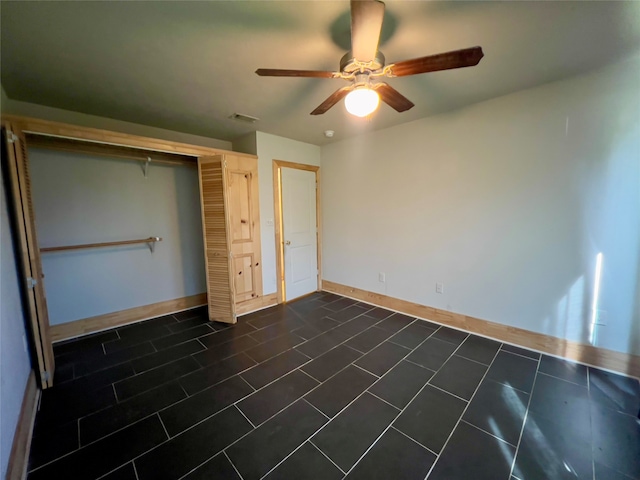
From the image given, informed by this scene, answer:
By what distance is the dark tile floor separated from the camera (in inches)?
55.5

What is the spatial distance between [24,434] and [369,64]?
3080 mm

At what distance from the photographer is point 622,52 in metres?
1.83

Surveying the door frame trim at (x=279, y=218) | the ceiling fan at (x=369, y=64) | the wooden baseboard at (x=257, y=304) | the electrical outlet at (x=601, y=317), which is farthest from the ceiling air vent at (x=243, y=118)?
the electrical outlet at (x=601, y=317)

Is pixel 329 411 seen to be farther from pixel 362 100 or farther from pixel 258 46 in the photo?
pixel 258 46

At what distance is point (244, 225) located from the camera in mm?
3375

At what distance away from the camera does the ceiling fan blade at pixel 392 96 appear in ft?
5.73

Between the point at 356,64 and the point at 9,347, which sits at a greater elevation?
the point at 356,64

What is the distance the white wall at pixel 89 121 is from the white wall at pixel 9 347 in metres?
1.20

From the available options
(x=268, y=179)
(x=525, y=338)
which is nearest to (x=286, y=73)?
(x=268, y=179)

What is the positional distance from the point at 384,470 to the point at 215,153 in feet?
11.0

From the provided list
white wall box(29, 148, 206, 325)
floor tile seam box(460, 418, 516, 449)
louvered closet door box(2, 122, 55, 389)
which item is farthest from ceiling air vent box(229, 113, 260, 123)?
floor tile seam box(460, 418, 516, 449)

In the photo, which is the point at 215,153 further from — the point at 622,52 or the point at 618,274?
→ the point at 618,274

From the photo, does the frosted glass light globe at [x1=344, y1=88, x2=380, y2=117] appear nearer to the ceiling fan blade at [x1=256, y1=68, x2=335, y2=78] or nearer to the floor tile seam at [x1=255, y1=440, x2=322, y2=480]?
the ceiling fan blade at [x1=256, y1=68, x2=335, y2=78]

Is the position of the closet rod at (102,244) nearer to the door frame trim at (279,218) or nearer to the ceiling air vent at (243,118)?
the door frame trim at (279,218)
